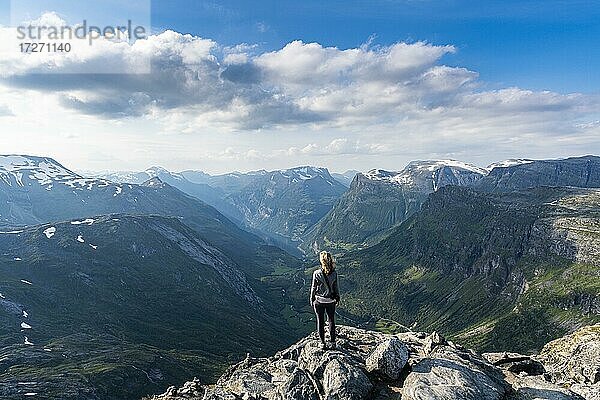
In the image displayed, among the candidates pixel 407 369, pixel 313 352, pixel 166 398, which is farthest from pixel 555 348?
pixel 166 398

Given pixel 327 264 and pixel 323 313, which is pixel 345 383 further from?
pixel 327 264

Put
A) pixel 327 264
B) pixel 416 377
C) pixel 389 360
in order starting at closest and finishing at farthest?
pixel 416 377
pixel 389 360
pixel 327 264

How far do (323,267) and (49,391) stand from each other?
153m

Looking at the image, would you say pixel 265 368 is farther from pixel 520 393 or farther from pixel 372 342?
pixel 520 393

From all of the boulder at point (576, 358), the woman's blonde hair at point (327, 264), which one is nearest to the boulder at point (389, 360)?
the woman's blonde hair at point (327, 264)

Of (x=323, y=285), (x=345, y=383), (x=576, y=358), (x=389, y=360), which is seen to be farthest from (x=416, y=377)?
(x=576, y=358)

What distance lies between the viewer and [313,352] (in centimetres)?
3012

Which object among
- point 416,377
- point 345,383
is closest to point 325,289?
point 345,383

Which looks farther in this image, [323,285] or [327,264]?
[323,285]

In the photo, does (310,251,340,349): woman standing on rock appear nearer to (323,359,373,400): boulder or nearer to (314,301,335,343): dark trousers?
(314,301,335,343): dark trousers

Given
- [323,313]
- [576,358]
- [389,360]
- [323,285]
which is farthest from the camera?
[576,358]

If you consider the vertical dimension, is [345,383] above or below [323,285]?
below

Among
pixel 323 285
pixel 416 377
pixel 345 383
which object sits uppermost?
pixel 323 285

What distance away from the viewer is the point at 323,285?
94.5 ft
